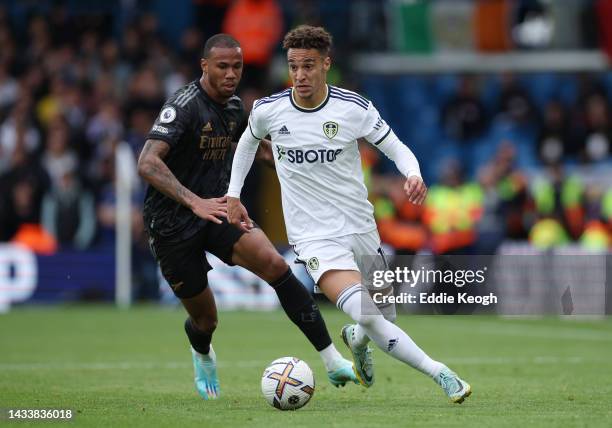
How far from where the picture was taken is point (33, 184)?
19406 millimetres

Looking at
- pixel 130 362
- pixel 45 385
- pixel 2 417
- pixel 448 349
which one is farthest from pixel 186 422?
pixel 448 349

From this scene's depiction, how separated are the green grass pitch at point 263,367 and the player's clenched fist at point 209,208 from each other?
1.24m

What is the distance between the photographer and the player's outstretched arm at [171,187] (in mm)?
8773

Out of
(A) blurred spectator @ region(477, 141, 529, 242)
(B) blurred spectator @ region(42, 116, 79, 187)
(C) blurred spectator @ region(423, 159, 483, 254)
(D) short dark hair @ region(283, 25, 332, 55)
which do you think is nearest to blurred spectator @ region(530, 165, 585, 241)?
(A) blurred spectator @ region(477, 141, 529, 242)

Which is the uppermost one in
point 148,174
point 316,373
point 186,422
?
point 148,174

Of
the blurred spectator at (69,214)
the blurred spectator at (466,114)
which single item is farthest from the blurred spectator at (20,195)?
the blurred spectator at (466,114)

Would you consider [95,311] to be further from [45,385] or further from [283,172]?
[283,172]

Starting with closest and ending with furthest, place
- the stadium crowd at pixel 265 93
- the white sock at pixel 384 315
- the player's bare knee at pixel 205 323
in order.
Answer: the white sock at pixel 384 315, the player's bare knee at pixel 205 323, the stadium crowd at pixel 265 93

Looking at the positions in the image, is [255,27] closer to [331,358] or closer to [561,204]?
[561,204]

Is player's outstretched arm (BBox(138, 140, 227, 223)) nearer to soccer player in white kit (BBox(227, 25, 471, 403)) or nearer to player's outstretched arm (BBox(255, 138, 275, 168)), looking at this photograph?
soccer player in white kit (BBox(227, 25, 471, 403))

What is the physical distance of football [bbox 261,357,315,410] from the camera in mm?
8391

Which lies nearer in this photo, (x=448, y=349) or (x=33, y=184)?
(x=448, y=349)

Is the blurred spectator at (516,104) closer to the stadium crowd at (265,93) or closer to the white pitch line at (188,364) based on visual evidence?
the stadium crowd at (265,93)

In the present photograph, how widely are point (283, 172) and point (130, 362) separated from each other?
4033 millimetres
